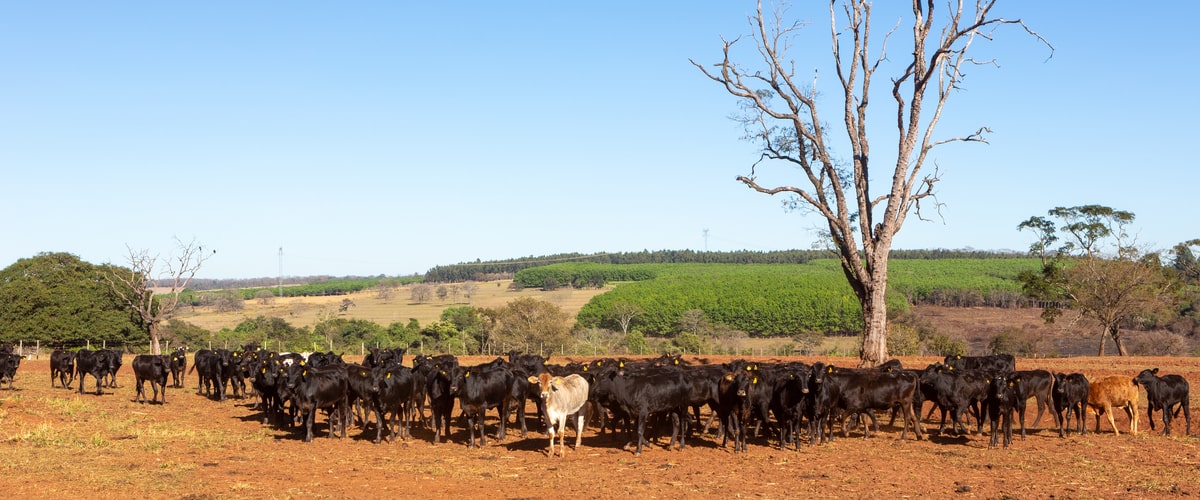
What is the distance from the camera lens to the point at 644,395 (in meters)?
15.8

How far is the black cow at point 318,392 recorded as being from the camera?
16562 millimetres

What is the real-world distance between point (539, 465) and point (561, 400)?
1.63m

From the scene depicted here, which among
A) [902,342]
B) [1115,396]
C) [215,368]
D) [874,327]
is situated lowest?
[902,342]

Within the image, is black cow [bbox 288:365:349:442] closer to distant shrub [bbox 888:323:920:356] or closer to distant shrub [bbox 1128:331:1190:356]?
distant shrub [bbox 888:323:920:356]

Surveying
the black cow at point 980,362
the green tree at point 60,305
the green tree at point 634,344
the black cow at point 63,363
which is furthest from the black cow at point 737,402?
the green tree at point 60,305

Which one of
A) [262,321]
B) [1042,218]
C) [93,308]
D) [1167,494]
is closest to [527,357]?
[1167,494]

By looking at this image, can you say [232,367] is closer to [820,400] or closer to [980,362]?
[820,400]

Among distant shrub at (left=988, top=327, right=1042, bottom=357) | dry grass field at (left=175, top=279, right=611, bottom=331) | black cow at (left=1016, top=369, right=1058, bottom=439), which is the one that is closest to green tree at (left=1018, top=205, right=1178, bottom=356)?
distant shrub at (left=988, top=327, right=1042, bottom=357)

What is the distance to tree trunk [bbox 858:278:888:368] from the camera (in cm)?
2780

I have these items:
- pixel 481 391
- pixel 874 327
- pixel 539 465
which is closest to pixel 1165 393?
pixel 874 327

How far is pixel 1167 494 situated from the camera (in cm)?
1208

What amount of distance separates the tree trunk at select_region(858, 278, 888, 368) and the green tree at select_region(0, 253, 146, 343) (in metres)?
39.1

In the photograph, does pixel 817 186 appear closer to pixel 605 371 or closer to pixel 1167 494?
pixel 605 371

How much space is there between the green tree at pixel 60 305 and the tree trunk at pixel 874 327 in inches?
1539
